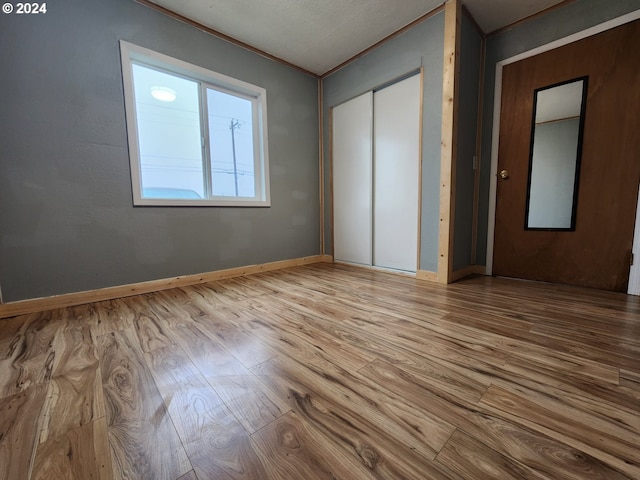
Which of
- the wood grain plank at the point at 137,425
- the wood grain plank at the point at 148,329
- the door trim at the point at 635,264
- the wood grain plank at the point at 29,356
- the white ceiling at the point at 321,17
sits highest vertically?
the white ceiling at the point at 321,17

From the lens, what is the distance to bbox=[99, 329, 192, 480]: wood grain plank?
0.61 m

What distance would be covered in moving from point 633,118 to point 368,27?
2215 mm

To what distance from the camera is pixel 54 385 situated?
944 millimetres

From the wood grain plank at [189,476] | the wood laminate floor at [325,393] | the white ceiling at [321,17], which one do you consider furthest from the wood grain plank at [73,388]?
the white ceiling at [321,17]

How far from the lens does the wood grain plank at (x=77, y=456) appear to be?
60cm

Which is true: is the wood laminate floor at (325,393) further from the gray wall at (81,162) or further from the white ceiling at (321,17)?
the white ceiling at (321,17)

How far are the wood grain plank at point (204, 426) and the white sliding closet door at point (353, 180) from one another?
2280mm

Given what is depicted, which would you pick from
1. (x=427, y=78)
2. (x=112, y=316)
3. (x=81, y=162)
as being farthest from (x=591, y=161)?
(x=81, y=162)

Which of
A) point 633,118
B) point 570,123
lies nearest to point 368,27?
point 570,123

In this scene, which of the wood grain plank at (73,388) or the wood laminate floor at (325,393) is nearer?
the wood laminate floor at (325,393)

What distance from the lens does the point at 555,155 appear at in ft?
7.01

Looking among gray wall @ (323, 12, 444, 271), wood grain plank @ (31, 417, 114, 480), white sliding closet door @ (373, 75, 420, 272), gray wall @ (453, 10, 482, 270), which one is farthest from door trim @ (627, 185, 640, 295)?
wood grain plank @ (31, 417, 114, 480)

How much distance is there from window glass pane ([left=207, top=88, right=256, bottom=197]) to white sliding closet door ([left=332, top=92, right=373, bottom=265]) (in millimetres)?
1080

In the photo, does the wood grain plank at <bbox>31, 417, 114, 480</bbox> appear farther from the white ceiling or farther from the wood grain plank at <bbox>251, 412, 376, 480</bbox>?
the white ceiling
